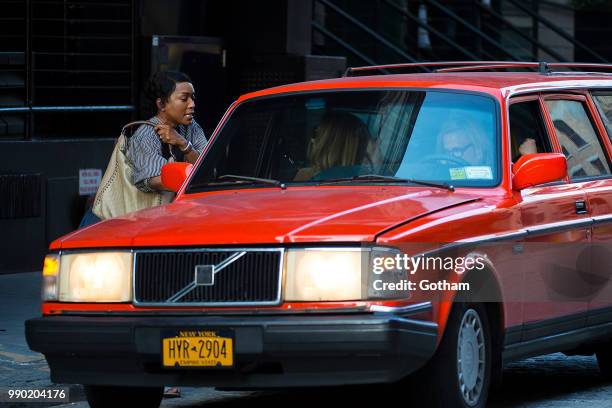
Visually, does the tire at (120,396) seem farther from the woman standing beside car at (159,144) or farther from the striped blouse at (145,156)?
the striped blouse at (145,156)

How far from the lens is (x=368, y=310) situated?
22.2ft

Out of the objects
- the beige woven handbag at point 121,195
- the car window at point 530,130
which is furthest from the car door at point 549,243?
the beige woven handbag at point 121,195

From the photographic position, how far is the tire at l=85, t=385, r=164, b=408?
7.71 m

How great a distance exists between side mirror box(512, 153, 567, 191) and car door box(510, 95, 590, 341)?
0.13m

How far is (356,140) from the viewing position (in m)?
8.20

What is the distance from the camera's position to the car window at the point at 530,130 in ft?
28.3

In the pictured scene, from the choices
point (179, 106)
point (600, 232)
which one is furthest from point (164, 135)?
point (600, 232)

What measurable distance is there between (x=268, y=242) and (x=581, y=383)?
124 inches

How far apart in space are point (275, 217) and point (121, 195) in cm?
219

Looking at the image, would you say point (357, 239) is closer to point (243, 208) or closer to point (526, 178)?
point (243, 208)

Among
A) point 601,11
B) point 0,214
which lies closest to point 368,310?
point 0,214

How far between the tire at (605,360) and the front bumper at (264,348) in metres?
2.65

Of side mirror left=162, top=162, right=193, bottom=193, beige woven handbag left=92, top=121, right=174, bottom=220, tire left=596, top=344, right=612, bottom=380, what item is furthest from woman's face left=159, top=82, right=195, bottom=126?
tire left=596, top=344, right=612, bottom=380

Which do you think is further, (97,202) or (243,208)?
(97,202)
